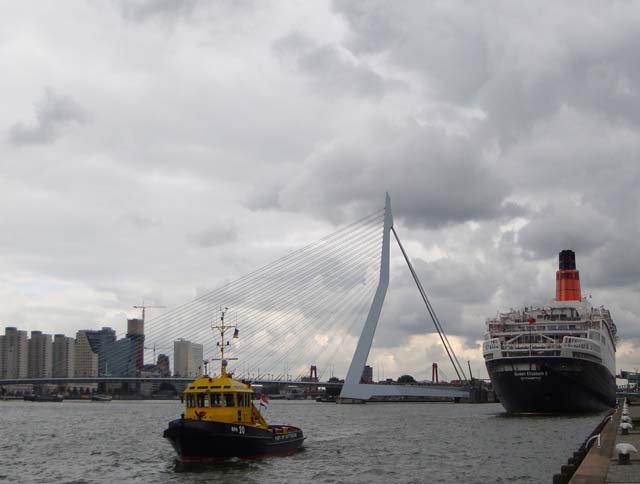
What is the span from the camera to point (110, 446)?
160ft

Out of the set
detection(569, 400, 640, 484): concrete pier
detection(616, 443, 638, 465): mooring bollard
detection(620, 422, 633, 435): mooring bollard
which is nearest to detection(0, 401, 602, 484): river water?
detection(620, 422, 633, 435): mooring bollard

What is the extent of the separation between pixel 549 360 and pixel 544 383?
6.32 feet

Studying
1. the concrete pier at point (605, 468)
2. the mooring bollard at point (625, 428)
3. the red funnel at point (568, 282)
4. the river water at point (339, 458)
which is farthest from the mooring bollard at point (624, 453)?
the red funnel at point (568, 282)

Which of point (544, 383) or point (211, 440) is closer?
point (211, 440)

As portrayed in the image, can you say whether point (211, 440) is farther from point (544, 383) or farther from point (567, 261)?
point (567, 261)

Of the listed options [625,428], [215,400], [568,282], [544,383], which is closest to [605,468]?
[625,428]

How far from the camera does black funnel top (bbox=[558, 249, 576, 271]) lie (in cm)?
9944

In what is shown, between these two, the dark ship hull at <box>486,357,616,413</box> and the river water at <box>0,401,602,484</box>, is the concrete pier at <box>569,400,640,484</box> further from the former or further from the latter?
the dark ship hull at <box>486,357,616,413</box>

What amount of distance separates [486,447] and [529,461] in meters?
7.17

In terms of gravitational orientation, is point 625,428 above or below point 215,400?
below

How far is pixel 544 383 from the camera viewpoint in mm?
66938

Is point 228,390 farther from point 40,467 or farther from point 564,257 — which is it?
point 564,257

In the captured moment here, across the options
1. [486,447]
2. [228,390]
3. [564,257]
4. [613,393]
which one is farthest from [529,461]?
[564,257]

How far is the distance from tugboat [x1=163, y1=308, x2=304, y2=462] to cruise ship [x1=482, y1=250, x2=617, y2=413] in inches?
1299
